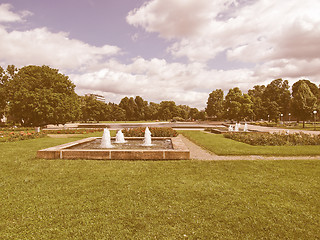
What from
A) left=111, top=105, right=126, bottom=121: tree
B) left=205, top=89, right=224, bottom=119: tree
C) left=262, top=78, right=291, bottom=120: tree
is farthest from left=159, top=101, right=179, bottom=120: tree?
left=262, top=78, right=291, bottom=120: tree

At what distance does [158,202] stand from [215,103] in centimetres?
8213

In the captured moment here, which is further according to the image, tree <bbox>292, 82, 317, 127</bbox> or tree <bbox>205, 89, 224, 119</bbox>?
tree <bbox>205, 89, 224, 119</bbox>

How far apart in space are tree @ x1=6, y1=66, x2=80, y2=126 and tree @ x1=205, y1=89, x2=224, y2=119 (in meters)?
63.6

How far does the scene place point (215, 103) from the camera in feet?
269

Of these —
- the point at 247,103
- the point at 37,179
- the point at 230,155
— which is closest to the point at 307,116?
the point at 247,103

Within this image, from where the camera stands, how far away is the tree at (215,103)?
8112cm

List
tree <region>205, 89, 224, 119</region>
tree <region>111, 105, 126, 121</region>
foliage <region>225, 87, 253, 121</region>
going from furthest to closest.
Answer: tree <region>205, 89, 224, 119</region> < tree <region>111, 105, 126, 121</region> < foliage <region>225, 87, 253, 121</region>

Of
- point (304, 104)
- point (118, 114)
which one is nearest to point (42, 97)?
point (304, 104)

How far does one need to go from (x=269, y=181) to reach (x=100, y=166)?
571 centimetres

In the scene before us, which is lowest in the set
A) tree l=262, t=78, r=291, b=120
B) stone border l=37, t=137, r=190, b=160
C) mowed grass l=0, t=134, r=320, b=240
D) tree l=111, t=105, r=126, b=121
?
mowed grass l=0, t=134, r=320, b=240

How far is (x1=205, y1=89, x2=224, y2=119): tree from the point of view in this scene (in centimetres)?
8112

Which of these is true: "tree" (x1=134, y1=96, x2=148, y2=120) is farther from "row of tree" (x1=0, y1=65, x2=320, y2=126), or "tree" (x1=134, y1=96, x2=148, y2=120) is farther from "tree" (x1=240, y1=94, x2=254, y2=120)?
"tree" (x1=240, y1=94, x2=254, y2=120)

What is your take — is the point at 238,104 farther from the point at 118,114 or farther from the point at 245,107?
the point at 118,114

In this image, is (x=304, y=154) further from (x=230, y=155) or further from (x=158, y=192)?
(x=158, y=192)
